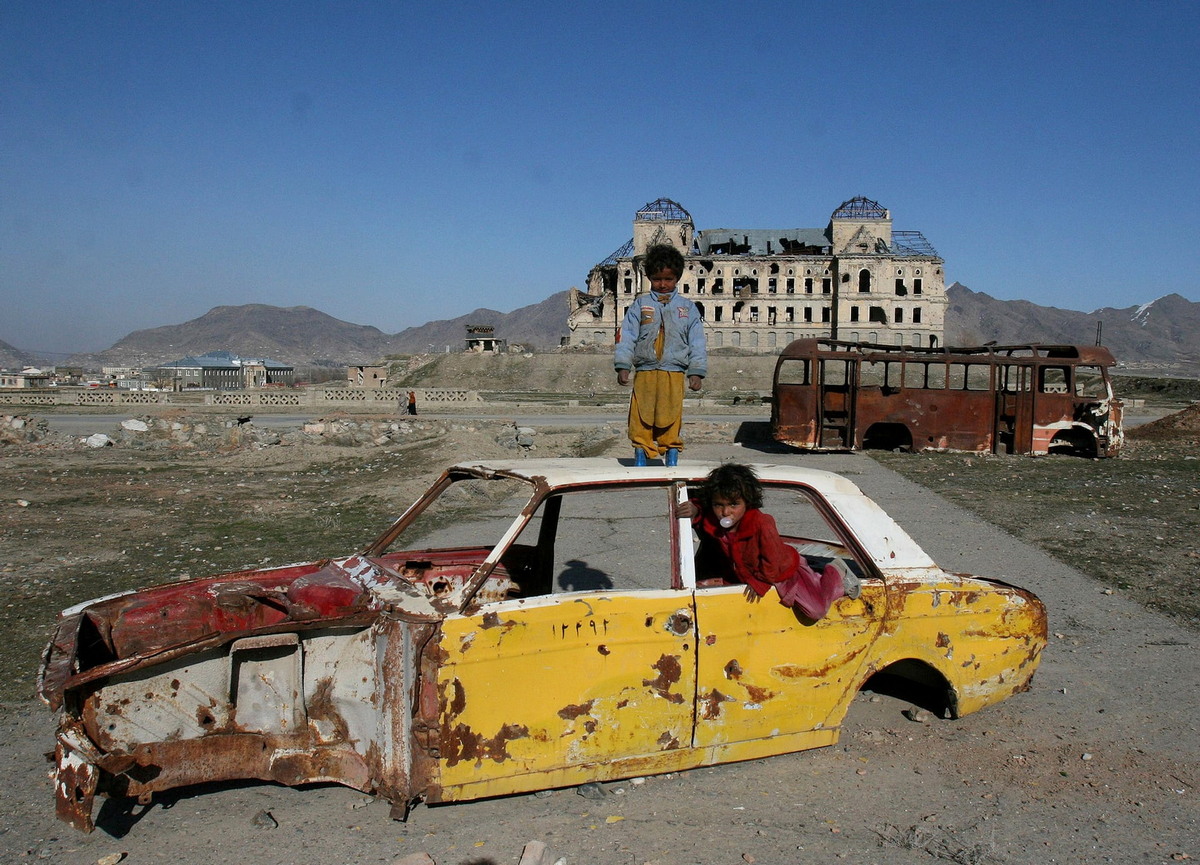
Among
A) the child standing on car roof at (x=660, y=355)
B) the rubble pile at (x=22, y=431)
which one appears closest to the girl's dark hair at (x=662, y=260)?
the child standing on car roof at (x=660, y=355)

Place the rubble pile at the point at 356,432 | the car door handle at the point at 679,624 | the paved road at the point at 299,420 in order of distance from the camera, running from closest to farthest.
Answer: the car door handle at the point at 679,624
the rubble pile at the point at 356,432
the paved road at the point at 299,420

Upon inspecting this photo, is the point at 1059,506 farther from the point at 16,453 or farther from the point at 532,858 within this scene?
the point at 16,453

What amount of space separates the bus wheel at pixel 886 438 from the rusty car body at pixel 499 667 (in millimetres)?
15297

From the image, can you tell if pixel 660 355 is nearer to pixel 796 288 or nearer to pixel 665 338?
pixel 665 338

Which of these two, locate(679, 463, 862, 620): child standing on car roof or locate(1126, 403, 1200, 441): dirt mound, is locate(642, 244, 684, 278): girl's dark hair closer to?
locate(679, 463, 862, 620): child standing on car roof

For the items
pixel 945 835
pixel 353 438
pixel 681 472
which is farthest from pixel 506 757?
pixel 353 438

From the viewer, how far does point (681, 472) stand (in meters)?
4.06

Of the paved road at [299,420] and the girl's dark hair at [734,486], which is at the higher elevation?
the girl's dark hair at [734,486]

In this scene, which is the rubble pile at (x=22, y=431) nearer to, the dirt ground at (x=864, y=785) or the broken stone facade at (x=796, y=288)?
the dirt ground at (x=864, y=785)

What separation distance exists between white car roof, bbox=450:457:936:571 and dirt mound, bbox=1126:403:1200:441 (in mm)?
20684

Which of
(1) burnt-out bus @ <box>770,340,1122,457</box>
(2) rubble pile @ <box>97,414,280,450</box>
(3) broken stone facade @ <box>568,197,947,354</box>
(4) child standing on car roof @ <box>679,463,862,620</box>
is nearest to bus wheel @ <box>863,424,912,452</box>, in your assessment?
(1) burnt-out bus @ <box>770,340,1122,457</box>

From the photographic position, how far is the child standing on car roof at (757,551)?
3.81m

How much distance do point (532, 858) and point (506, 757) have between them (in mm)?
505

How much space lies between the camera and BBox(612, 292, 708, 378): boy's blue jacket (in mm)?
5926
